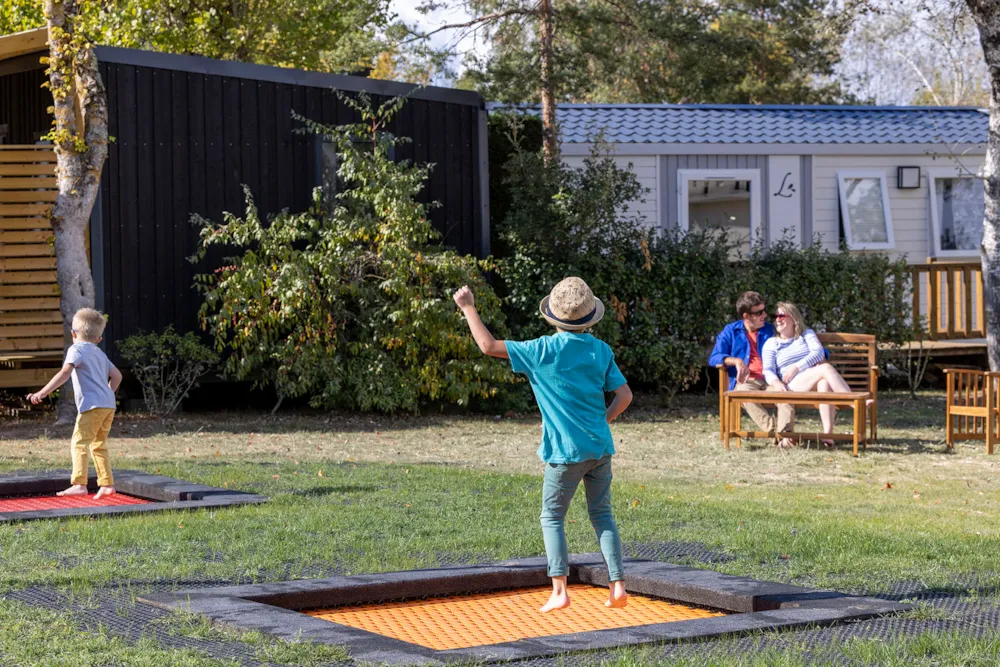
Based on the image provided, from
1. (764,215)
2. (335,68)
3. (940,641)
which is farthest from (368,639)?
(335,68)

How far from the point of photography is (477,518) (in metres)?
7.53

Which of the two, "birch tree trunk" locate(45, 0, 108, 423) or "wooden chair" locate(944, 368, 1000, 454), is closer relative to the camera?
"wooden chair" locate(944, 368, 1000, 454)

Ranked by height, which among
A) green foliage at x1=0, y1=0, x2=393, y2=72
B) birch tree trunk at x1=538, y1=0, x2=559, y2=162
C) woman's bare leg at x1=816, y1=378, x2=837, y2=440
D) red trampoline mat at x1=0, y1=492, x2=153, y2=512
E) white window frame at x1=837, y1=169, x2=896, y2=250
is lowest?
Answer: red trampoline mat at x1=0, y1=492, x2=153, y2=512

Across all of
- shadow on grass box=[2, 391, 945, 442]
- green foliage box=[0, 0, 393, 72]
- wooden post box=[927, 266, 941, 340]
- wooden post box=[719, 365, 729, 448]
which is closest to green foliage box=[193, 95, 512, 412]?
shadow on grass box=[2, 391, 945, 442]

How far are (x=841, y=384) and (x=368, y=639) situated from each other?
759cm

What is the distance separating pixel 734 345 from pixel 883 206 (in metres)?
8.26

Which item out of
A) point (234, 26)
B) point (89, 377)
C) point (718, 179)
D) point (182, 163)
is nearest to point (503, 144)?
point (718, 179)

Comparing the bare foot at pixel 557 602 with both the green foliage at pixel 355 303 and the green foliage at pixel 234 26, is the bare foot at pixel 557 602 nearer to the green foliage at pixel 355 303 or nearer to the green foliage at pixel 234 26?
the green foliage at pixel 355 303

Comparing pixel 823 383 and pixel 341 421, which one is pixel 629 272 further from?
pixel 823 383

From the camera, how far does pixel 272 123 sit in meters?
14.9

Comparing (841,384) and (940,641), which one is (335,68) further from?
(940,641)

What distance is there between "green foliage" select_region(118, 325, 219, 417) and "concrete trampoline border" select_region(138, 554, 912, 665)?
8363 millimetres

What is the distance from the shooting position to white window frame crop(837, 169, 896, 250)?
1917 cm

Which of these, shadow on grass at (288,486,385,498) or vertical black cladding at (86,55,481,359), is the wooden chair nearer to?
shadow on grass at (288,486,385,498)
